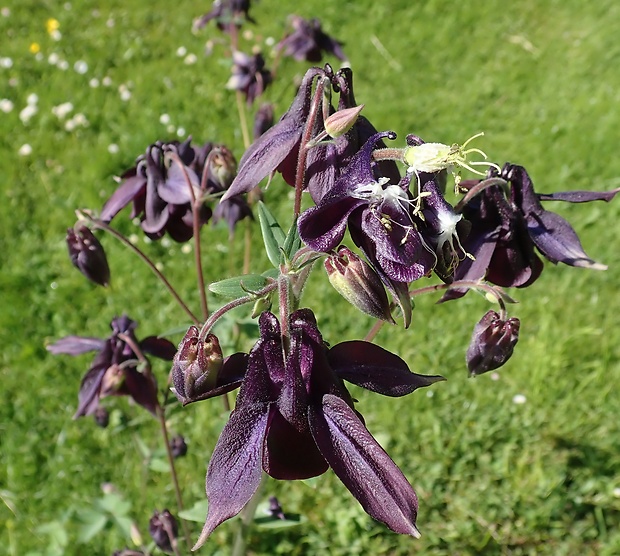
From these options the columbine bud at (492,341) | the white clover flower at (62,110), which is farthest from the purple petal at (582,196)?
the white clover flower at (62,110)

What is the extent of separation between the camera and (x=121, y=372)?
1424 millimetres

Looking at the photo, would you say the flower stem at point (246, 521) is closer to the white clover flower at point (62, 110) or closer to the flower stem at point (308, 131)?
the flower stem at point (308, 131)

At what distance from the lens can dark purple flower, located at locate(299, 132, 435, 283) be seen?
2.58ft

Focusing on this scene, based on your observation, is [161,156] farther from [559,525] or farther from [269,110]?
[559,525]

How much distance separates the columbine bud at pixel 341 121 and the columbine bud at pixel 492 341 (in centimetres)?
41

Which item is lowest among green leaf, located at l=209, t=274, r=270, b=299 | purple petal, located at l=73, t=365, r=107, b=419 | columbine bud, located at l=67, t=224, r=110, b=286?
purple petal, located at l=73, t=365, r=107, b=419

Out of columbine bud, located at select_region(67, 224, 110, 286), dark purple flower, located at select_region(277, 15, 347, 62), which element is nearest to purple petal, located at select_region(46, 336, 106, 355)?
columbine bud, located at select_region(67, 224, 110, 286)

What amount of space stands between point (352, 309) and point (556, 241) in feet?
5.47

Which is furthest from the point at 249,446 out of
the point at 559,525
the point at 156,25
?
the point at 156,25

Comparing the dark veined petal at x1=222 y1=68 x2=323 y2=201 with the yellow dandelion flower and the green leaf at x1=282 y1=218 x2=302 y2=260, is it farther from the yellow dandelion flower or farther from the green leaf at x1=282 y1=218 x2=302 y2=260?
the yellow dandelion flower

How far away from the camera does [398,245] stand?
2.59 feet

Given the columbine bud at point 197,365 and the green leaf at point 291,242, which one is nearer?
the columbine bud at point 197,365

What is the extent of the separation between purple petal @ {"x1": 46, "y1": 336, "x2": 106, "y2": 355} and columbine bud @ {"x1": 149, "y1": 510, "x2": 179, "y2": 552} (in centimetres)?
44

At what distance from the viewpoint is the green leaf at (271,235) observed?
1.08 m
